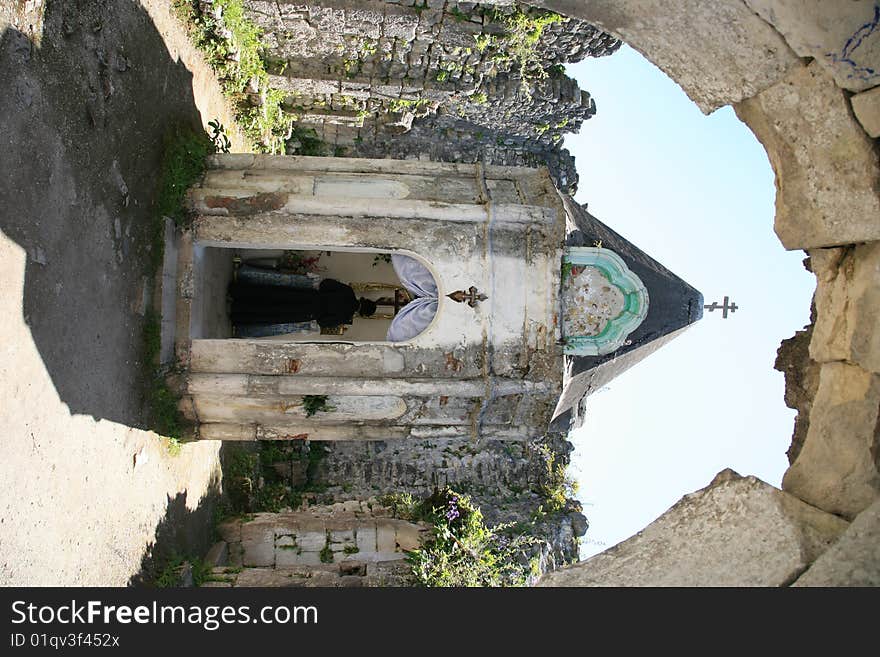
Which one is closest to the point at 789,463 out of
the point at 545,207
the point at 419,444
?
the point at 545,207

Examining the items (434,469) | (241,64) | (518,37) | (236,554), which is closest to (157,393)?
(236,554)

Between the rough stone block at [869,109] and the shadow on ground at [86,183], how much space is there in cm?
399

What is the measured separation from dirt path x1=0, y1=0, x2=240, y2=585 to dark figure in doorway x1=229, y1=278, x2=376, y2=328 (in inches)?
58.2

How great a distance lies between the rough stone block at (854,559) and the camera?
265 centimetres

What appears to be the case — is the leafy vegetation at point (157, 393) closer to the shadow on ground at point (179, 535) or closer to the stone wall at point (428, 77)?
the shadow on ground at point (179, 535)

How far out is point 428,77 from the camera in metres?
9.03

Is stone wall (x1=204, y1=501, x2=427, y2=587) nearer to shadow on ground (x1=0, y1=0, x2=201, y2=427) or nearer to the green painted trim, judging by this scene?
shadow on ground (x1=0, y1=0, x2=201, y2=427)

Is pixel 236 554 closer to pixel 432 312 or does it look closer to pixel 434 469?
pixel 434 469

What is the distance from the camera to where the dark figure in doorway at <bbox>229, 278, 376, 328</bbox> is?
704cm

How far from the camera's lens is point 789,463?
12.1 feet

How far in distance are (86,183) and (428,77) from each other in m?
5.06

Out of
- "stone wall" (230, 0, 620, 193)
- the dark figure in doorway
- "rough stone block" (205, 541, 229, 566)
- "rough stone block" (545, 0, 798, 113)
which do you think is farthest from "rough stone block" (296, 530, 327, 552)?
"rough stone block" (545, 0, 798, 113)

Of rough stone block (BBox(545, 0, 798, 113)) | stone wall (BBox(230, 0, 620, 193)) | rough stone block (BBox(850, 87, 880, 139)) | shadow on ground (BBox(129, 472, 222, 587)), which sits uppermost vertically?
stone wall (BBox(230, 0, 620, 193))
